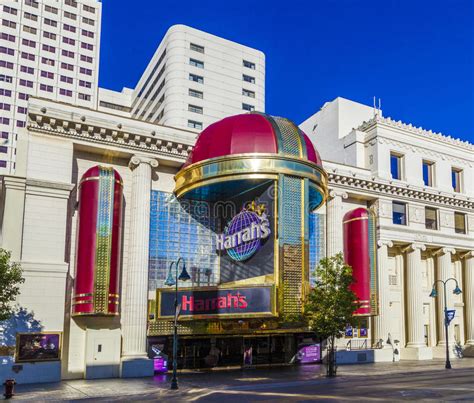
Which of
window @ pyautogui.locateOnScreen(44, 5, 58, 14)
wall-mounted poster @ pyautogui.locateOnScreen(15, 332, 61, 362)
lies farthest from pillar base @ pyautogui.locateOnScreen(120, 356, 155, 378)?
window @ pyautogui.locateOnScreen(44, 5, 58, 14)

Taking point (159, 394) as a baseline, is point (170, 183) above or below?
above

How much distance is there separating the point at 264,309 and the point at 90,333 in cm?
1076

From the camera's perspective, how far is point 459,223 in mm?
52750

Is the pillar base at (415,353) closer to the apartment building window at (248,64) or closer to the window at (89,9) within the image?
the apartment building window at (248,64)

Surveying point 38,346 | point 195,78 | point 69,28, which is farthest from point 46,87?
point 38,346

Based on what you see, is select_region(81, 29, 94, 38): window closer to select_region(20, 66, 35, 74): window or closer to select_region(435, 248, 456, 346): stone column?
select_region(20, 66, 35, 74): window

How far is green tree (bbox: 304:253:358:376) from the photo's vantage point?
32.6 metres

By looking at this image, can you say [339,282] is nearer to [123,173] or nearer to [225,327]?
[225,327]

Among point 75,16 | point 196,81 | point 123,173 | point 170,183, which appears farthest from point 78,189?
point 75,16

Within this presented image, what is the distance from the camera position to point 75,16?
105 metres

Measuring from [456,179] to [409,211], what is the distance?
30.4 ft

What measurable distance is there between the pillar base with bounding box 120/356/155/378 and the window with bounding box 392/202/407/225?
26.1 m

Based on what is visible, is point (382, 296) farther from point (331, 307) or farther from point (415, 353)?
point (331, 307)

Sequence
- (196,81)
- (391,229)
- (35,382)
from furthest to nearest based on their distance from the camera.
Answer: (196,81)
(391,229)
(35,382)
